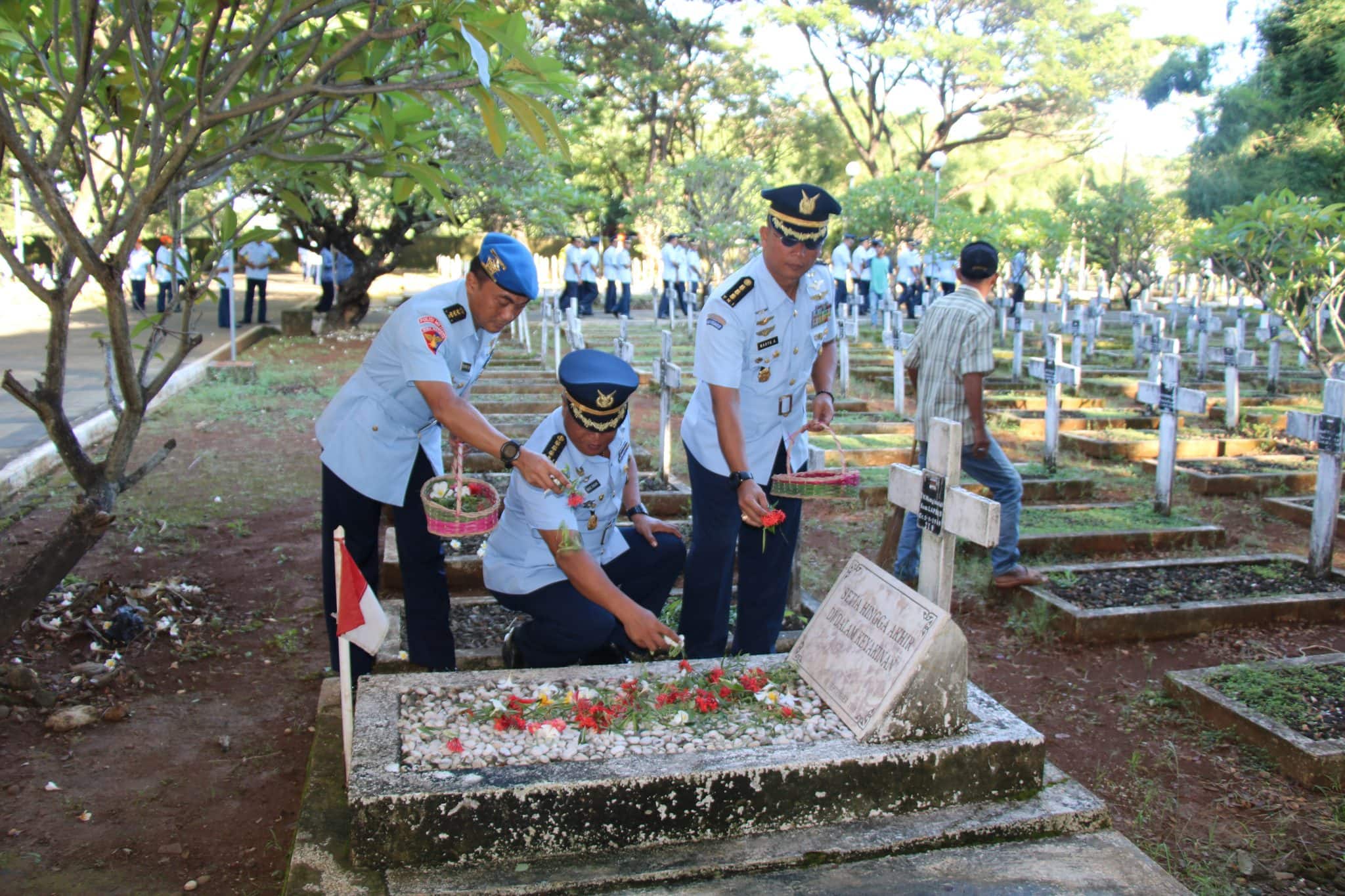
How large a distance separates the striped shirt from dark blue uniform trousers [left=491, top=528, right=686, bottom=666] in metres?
1.91

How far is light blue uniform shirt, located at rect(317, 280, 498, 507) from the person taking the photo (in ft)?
12.4

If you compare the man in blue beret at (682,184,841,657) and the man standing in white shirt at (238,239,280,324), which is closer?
the man in blue beret at (682,184,841,657)

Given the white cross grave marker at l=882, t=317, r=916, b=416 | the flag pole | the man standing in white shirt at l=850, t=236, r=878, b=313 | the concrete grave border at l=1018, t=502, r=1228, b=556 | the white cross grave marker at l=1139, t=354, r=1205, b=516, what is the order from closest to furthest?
1. the flag pole
2. the concrete grave border at l=1018, t=502, r=1228, b=556
3. the white cross grave marker at l=1139, t=354, r=1205, b=516
4. the white cross grave marker at l=882, t=317, r=916, b=416
5. the man standing in white shirt at l=850, t=236, r=878, b=313

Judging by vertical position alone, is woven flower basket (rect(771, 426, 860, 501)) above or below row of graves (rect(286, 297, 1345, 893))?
above

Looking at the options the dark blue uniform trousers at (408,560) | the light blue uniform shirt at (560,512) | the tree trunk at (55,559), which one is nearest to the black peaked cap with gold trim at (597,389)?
the light blue uniform shirt at (560,512)

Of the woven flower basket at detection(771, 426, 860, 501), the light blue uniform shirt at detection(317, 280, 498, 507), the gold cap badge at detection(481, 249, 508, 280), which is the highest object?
the gold cap badge at detection(481, 249, 508, 280)

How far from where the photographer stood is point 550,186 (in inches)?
606

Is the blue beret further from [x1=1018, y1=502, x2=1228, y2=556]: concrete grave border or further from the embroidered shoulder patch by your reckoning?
[x1=1018, y1=502, x2=1228, y2=556]: concrete grave border

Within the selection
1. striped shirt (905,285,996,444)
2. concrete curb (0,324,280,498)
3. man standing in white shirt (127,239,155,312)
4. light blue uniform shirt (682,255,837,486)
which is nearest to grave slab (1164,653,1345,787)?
striped shirt (905,285,996,444)

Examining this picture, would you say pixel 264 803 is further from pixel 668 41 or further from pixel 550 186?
pixel 668 41

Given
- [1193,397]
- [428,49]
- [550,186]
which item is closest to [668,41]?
[550,186]

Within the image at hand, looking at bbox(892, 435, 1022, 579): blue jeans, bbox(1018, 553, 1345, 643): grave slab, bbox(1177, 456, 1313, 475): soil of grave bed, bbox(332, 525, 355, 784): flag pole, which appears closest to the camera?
bbox(332, 525, 355, 784): flag pole

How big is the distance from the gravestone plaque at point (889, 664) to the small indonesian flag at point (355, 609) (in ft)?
4.61

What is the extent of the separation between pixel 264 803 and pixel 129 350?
5.77ft
